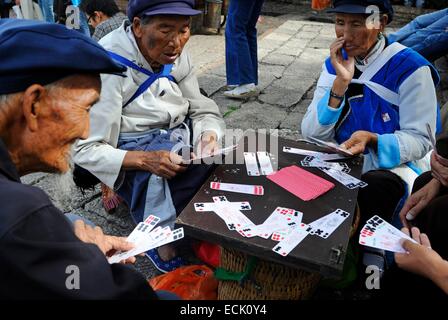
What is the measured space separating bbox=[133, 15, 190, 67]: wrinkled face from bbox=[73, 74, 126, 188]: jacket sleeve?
0.83ft

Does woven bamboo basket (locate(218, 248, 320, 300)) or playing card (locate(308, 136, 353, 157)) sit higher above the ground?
playing card (locate(308, 136, 353, 157))

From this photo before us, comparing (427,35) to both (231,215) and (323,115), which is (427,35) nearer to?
(323,115)

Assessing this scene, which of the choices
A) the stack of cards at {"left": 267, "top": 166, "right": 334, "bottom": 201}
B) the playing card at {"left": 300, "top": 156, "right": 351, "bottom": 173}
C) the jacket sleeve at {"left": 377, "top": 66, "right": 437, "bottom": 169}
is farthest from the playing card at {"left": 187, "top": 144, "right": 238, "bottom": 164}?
the jacket sleeve at {"left": 377, "top": 66, "right": 437, "bottom": 169}

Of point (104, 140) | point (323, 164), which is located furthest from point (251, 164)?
point (104, 140)

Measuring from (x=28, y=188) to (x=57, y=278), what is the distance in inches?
9.7

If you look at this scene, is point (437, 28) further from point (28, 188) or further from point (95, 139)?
point (28, 188)

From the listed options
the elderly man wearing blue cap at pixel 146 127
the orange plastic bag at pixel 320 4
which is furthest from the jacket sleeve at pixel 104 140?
the orange plastic bag at pixel 320 4

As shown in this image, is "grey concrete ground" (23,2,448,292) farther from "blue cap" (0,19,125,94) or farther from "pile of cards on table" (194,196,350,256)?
"blue cap" (0,19,125,94)

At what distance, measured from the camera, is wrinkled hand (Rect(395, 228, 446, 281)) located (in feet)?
5.06

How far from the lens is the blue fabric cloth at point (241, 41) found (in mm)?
4543

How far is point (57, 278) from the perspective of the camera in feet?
3.23

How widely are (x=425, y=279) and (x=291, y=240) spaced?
0.65 metres

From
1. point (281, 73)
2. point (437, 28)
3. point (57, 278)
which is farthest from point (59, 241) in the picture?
point (281, 73)

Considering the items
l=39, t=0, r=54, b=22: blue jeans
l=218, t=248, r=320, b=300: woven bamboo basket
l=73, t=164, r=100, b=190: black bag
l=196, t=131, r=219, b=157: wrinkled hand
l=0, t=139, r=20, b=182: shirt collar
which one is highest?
l=0, t=139, r=20, b=182: shirt collar
